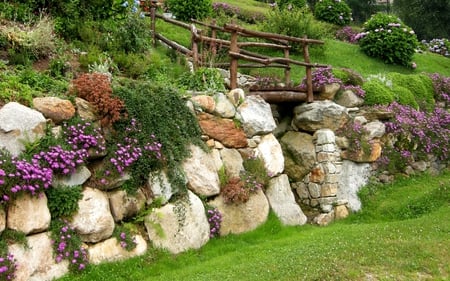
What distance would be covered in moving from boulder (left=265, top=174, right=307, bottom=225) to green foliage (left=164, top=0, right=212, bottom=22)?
894 cm

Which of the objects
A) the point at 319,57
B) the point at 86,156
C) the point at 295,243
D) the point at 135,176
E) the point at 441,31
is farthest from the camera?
the point at 441,31

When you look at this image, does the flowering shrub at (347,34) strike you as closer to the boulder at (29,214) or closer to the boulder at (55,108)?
the boulder at (55,108)

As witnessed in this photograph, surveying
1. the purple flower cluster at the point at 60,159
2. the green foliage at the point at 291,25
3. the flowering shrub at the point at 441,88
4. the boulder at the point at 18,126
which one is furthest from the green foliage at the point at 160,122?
the flowering shrub at the point at 441,88

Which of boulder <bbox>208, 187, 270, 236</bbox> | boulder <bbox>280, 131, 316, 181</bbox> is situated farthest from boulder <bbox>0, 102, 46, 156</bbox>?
boulder <bbox>280, 131, 316, 181</bbox>

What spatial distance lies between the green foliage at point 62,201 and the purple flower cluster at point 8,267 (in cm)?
91

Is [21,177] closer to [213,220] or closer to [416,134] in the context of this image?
[213,220]

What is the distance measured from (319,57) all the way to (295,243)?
35.8 feet

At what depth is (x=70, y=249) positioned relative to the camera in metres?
7.20

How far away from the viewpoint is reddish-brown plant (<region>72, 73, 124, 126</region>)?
8305 millimetres

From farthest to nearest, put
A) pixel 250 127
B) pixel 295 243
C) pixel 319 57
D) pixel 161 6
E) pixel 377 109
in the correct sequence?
pixel 161 6 < pixel 319 57 < pixel 377 109 < pixel 250 127 < pixel 295 243

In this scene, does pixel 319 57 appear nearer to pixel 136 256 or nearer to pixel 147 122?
pixel 147 122

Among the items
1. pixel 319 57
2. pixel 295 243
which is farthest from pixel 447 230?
pixel 319 57

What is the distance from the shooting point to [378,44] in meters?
19.8

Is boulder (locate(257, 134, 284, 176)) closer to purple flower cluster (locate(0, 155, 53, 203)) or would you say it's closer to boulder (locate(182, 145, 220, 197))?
boulder (locate(182, 145, 220, 197))
